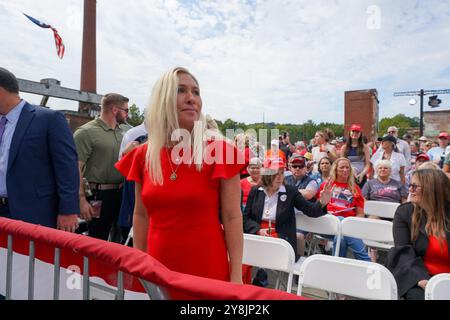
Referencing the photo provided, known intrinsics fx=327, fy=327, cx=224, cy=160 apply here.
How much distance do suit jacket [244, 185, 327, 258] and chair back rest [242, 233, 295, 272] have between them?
2.60ft

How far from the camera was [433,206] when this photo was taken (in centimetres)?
242

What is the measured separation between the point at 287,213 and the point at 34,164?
89.4 inches

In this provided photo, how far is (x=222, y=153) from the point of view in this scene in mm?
1406

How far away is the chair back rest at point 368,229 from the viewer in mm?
3193

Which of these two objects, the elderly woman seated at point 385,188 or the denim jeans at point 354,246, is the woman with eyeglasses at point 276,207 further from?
the elderly woman seated at point 385,188

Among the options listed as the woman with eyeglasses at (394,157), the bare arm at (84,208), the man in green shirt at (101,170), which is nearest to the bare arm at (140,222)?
the bare arm at (84,208)

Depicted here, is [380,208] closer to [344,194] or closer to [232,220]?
[344,194]

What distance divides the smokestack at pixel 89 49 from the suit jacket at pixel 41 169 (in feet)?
91.6

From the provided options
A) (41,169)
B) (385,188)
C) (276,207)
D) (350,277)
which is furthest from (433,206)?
(41,169)

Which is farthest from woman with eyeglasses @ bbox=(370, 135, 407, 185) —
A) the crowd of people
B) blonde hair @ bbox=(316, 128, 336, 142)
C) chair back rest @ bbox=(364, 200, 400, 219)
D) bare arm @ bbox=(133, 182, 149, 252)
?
bare arm @ bbox=(133, 182, 149, 252)

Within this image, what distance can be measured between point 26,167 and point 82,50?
29327 mm

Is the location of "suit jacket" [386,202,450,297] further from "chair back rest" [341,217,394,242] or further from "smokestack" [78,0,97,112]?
"smokestack" [78,0,97,112]
